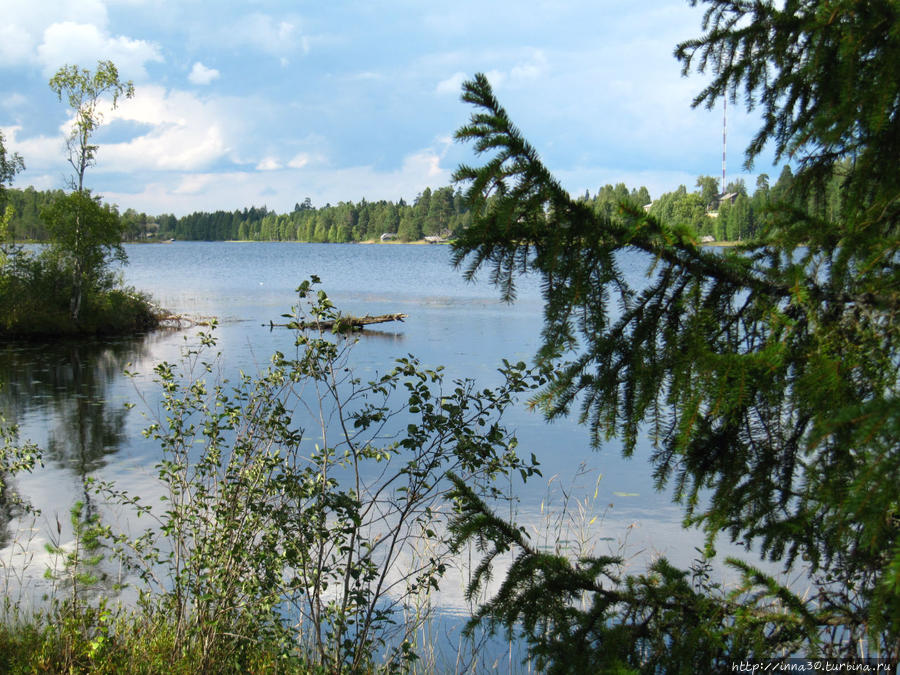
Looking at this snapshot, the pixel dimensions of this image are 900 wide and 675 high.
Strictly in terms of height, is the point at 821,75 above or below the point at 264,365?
above

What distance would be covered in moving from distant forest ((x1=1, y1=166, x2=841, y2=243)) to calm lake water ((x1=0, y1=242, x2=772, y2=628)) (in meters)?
0.80

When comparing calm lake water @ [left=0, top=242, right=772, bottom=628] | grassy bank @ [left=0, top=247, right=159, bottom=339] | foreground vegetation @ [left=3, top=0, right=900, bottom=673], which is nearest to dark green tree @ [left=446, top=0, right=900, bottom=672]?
foreground vegetation @ [left=3, top=0, right=900, bottom=673]

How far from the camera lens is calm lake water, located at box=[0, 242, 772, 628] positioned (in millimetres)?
7488

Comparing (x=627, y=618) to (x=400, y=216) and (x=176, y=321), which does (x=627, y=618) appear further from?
(x=400, y=216)

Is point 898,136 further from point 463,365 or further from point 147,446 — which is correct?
point 463,365

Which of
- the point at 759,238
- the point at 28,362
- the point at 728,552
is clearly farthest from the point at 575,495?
the point at 28,362

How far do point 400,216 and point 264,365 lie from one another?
103389 millimetres

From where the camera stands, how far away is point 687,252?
231 cm

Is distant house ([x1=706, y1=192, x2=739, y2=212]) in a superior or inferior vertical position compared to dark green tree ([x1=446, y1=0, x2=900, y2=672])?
superior

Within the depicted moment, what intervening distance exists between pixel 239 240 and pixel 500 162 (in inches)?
6279

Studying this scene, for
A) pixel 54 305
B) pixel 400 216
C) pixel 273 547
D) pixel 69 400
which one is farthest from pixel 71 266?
pixel 400 216

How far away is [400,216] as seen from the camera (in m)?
117

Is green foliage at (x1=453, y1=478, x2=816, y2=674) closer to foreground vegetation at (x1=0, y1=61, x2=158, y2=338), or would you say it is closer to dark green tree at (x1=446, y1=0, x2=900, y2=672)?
dark green tree at (x1=446, y1=0, x2=900, y2=672)

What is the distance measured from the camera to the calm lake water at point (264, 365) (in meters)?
7.49
